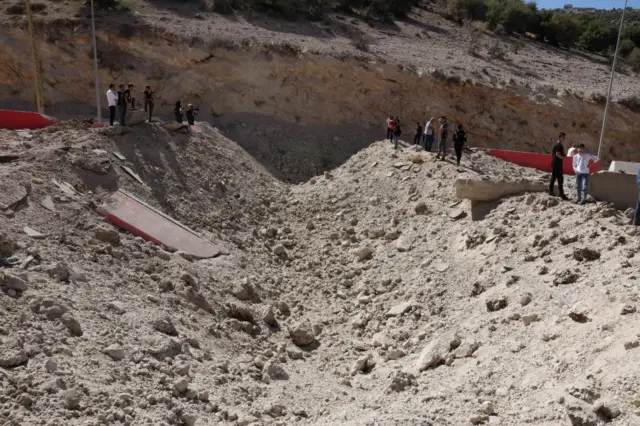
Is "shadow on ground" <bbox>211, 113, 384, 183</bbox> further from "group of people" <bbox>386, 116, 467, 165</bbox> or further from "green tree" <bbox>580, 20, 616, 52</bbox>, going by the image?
"green tree" <bbox>580, 20, 616, 52</bbox>

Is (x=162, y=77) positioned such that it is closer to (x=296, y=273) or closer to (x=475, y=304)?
(x=296, y=273)

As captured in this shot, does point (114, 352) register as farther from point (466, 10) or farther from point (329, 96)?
point (466, 10)

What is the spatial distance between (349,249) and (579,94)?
38.1 ft

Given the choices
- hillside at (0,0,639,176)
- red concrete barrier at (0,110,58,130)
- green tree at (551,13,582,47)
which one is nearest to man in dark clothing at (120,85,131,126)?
red concrete barrier at (0,110,58,130)

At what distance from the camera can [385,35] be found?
24.0 meters

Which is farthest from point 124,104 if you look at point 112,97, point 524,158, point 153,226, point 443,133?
point 524,158

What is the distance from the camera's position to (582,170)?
982cm

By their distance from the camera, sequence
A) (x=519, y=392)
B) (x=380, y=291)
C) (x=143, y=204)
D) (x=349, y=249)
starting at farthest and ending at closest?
1. (x=349, y=249)
2. (x=143, y=204)
3. (x=380, y=291)
4. (x=519, y=392)

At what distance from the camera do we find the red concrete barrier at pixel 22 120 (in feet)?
46.8

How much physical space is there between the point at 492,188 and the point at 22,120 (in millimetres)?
10520

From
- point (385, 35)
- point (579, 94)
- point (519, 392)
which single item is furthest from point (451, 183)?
point (385, 35)

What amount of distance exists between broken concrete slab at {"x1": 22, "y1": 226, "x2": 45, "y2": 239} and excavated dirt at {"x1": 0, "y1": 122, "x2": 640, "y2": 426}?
0.05 m

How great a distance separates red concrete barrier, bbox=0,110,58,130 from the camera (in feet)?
46.8

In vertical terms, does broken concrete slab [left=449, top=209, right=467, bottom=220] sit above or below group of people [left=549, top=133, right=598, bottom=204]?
below
